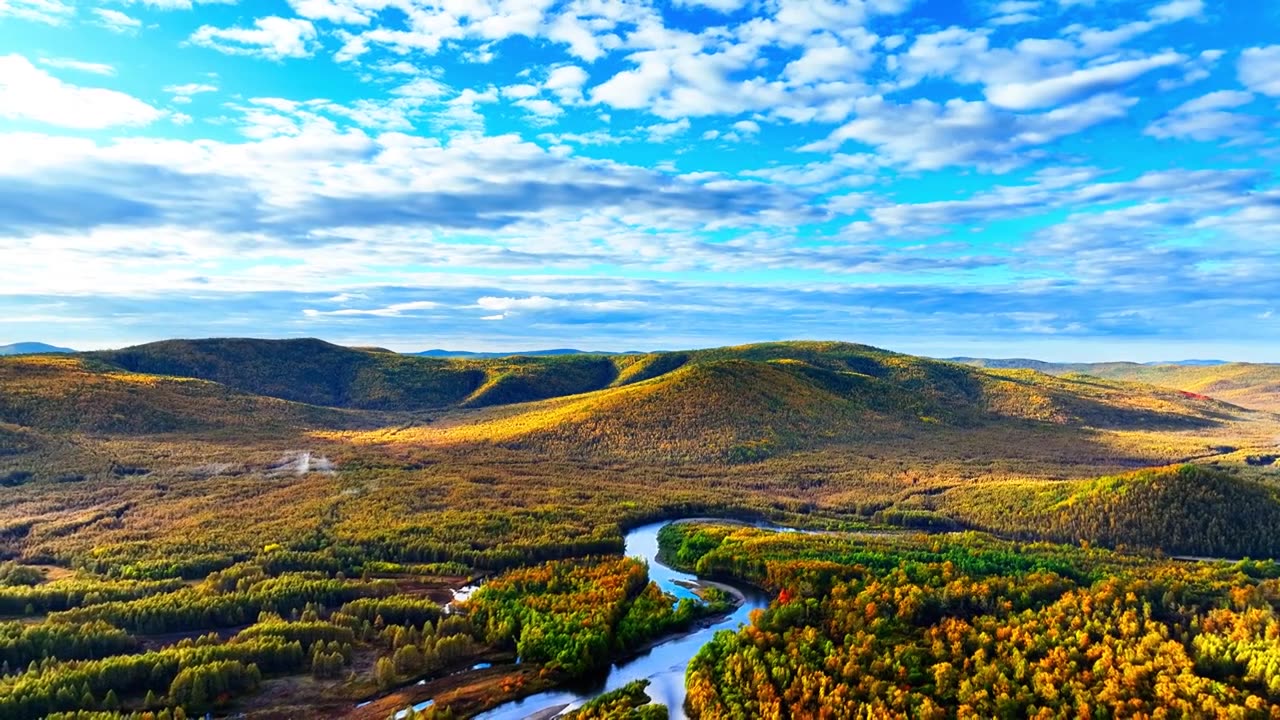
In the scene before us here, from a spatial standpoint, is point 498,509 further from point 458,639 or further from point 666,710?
point 666,710

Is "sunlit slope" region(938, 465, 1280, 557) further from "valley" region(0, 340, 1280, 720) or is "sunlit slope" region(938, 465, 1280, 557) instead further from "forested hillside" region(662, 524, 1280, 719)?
"forested hillside" region(662, 524, 1280, 719)

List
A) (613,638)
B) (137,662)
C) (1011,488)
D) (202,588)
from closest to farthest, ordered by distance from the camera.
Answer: (137,662)
(613,638)
(202,588)
(1011,488)

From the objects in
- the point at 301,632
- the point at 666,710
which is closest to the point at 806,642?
the point at 666,710

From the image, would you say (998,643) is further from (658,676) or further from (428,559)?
(428,559)

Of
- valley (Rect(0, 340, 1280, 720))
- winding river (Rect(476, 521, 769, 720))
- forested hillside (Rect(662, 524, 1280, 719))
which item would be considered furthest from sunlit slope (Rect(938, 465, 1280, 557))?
winding river (Rect(476, 521, 769, 720))

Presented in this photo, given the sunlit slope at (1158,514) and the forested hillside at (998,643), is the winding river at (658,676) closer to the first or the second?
the forested hillside at (998,643)
